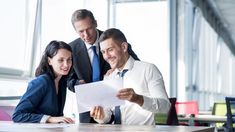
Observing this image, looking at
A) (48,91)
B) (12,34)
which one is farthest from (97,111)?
(12,34)

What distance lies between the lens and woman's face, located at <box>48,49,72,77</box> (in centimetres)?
292

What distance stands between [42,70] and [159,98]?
0.81 m

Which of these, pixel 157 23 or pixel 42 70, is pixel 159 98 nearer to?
pixel 42 70

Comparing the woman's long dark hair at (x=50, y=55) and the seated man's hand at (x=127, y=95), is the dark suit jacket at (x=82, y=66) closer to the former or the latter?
the woman's long dark hair at (x=50, y=55)

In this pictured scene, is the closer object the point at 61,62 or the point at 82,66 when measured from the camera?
Result: the point at 61,62

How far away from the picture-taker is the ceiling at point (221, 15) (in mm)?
14172

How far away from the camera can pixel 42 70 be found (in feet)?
9.70

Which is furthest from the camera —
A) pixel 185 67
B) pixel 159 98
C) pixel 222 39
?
pixel 222 39

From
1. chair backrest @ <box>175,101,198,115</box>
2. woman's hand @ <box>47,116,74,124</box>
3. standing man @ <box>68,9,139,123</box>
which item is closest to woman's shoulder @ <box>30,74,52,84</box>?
woman's hand @ <box>47,116,74,124</box>

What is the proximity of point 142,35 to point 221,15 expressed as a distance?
28.2 feet

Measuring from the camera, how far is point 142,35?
8719mm

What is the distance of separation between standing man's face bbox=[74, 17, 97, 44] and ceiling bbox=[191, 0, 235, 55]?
362 inches

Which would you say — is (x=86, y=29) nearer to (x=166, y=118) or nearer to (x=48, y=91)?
(x=48, y=91)

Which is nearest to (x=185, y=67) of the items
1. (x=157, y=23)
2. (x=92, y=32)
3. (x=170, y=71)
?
(x=170, y=71)
